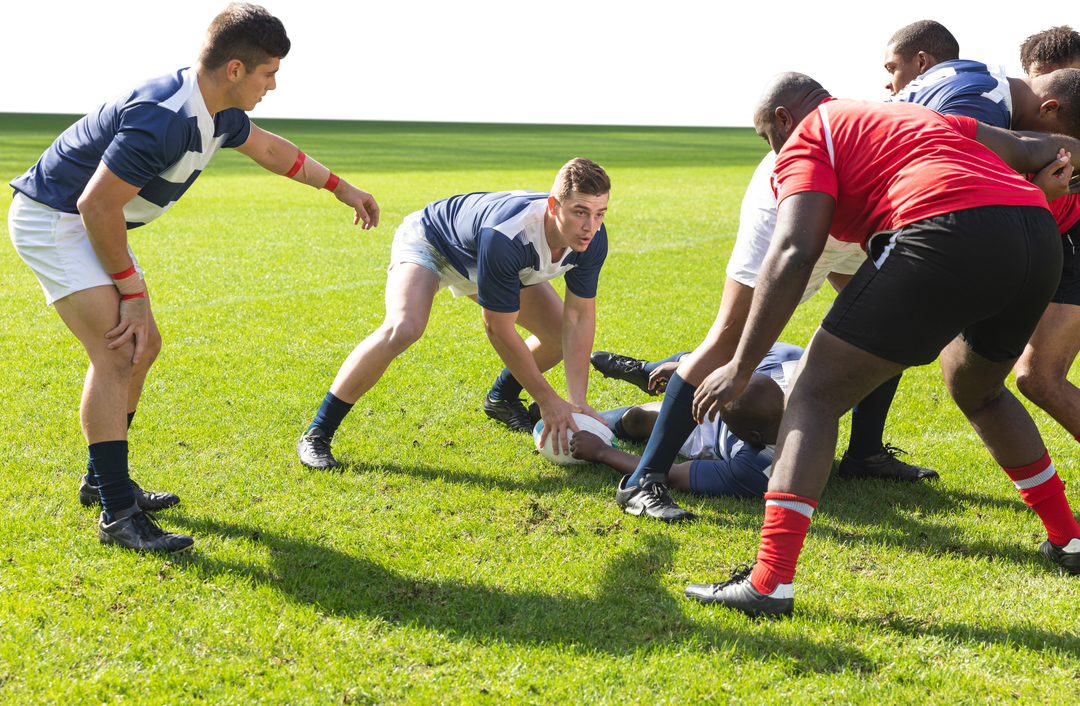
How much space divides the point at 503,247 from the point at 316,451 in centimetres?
146

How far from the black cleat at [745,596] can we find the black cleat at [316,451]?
2058mm

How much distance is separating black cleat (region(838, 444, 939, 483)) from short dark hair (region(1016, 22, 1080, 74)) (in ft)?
6.85

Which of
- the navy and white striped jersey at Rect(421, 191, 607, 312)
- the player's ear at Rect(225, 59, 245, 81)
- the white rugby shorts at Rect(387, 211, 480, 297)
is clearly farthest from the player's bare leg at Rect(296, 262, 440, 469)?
the player's ear at Rect(225, 59, 245, 81)

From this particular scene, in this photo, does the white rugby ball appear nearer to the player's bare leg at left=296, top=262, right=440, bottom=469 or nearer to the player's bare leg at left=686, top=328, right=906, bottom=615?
the player's bare leg at left=296, top=262, right=440, bottom=469

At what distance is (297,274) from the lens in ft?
30.6

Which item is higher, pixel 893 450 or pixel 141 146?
pixel 141 146

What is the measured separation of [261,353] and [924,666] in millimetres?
5037

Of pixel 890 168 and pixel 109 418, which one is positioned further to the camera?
pixel 109 418

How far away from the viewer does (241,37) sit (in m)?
3.36

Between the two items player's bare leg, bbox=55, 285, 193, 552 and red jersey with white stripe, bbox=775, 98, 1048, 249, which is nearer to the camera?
red jersey with white stripe, bbox=775, 98, 1048, 249

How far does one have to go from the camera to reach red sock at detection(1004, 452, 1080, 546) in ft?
11.3

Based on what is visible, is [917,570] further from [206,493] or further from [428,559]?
[206,493]

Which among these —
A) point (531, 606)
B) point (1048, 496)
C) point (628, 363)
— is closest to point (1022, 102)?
point (1048, 496)

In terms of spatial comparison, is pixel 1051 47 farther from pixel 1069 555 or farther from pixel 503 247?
pixel 503 247
